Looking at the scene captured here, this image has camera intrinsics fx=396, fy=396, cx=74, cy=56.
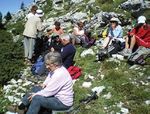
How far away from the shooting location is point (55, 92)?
10.9 metres

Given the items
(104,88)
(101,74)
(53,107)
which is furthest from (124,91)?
(53,107)

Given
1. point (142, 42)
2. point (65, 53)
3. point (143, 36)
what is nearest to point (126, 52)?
point (142, 42)

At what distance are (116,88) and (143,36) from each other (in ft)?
13.6

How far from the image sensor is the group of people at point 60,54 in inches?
428

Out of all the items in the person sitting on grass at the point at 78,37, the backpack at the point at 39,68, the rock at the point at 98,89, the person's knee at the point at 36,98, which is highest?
the person's knee at the point at 36,98

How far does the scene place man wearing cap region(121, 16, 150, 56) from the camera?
16672 millimetres

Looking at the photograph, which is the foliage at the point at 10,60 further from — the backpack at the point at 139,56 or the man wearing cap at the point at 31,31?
the backpack at the point at 139,56

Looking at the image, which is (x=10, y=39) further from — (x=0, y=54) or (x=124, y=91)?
(x=124, y=91)

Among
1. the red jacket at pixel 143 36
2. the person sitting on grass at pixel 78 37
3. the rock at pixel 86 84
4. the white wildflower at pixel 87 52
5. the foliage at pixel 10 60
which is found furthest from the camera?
the person sitting on grass at pixel 78 37

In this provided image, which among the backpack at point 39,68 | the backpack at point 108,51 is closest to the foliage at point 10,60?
the backpack at point 39,68

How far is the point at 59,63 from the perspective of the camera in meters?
10.9

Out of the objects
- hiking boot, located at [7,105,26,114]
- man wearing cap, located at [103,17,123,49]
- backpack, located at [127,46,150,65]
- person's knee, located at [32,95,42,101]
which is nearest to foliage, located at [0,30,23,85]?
man wearing cap, located at [103,17,123,49]

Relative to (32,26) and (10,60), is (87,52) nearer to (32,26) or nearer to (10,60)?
(32,26)

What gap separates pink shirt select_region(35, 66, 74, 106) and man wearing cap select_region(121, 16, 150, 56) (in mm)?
6125
